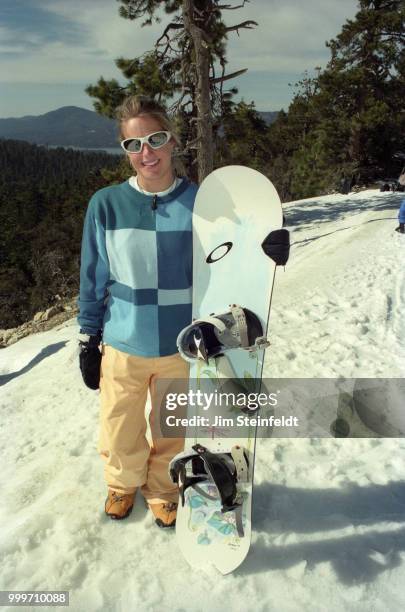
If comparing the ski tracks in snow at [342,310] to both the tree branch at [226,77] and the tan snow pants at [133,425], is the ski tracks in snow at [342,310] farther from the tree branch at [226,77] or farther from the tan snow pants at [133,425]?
the tree branch at [226,77]

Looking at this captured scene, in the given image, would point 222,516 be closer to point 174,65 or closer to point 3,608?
point 3,608

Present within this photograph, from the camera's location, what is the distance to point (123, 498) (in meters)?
2.32

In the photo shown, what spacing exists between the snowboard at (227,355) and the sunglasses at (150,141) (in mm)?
277

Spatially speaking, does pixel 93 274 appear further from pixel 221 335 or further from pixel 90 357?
pixel 221 335

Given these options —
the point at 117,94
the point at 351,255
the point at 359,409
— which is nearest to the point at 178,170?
the point at 359,409

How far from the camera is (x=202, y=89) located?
809cm

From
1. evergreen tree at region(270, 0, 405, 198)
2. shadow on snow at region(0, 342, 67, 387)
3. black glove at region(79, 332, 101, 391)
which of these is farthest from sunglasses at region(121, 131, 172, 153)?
evergreen tree at region(270, 0, 405, 198)

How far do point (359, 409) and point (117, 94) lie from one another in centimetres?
847

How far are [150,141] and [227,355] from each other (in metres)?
1.06

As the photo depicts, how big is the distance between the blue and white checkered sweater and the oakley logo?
0.34 ft

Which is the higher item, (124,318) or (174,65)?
(174,65)

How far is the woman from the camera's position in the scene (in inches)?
75.4

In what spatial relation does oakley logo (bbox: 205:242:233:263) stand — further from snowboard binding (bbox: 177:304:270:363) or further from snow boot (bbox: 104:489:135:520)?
snow boot (bbox: 104:489:135:520)

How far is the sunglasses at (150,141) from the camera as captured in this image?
185cm
